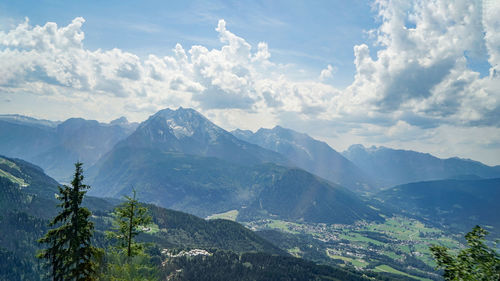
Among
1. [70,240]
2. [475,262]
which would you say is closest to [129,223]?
[70,240]

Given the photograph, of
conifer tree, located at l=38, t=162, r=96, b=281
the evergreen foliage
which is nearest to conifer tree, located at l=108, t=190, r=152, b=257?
conifer tree, located at l=38, t=162, r=96, b=281

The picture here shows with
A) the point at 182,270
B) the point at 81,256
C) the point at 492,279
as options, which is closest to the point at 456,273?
the point at 492,279

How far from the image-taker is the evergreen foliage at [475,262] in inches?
926

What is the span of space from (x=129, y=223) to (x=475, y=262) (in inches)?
1455

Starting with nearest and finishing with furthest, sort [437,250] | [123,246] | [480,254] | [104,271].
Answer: [480,254], [437,250], [104,271], [123,246]

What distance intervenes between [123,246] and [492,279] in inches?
1502

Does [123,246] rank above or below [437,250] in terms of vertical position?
below

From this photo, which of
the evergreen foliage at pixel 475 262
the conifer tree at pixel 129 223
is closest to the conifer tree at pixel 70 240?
the conifer tree at pixel 129 223

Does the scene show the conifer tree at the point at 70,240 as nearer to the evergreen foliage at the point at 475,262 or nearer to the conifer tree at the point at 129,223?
the conifer tree at the point at 129,223

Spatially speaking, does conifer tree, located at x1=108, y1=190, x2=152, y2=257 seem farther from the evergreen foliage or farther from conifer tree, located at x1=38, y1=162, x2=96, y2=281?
the evergreen foliage

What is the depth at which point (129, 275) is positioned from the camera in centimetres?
3312

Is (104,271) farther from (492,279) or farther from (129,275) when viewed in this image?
(492,279)

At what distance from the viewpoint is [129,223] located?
38281 mm

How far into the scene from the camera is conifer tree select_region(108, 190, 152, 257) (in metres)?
37.6
